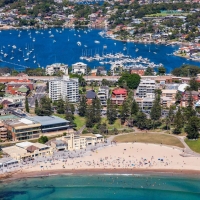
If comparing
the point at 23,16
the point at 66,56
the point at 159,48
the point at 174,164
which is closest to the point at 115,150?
the point at 174,164

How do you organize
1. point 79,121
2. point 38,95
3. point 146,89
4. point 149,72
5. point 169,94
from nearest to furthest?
point 79,121, point 169,94, point 146,89, point 38,95, point 149,72

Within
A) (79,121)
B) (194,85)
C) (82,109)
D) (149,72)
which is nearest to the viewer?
(79,121)

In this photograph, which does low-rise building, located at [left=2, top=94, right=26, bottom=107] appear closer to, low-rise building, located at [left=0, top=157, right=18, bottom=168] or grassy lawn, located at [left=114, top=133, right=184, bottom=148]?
grassy lawn, located at [left=114, top=133, right=184, bottom=148]

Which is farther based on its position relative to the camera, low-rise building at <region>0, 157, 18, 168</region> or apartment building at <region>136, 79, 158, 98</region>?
apartment building at <region>136, 79, 158, 98</region>

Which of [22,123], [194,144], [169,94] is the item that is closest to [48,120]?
[22,123]

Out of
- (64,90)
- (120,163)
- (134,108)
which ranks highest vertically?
(64,90)

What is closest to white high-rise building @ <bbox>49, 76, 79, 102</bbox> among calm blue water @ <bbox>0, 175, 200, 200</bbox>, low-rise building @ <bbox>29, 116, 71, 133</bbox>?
low-rise building @ <bbox>29, 116, 71, 133</bbox>

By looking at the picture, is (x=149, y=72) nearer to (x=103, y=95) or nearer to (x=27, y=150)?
(x=103, y=95)
